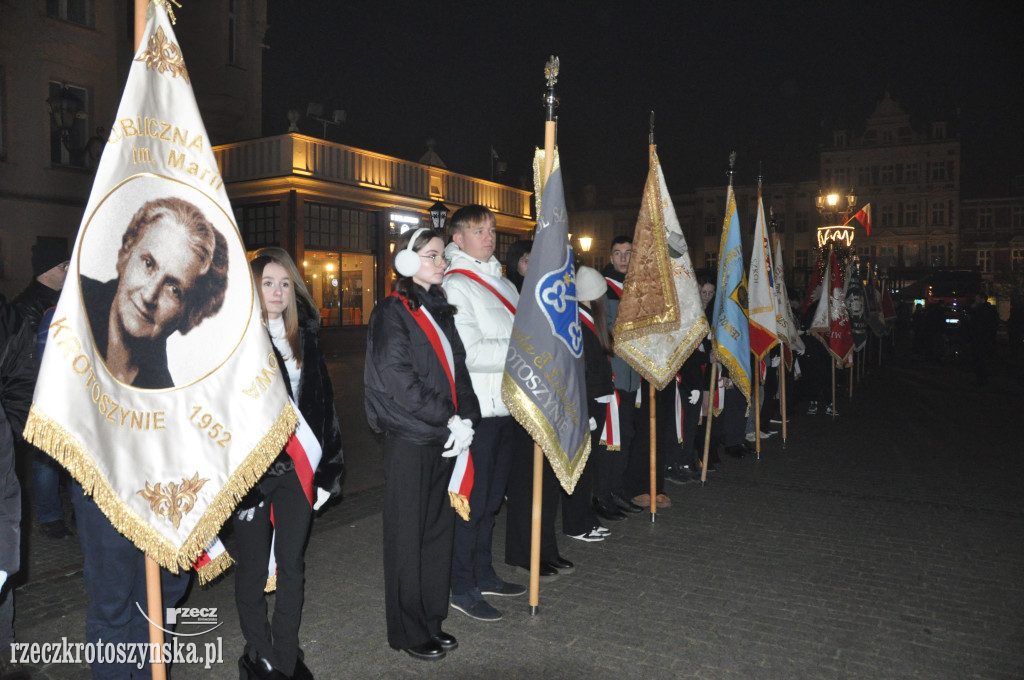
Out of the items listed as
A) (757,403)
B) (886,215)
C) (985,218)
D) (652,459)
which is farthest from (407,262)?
(985,218)

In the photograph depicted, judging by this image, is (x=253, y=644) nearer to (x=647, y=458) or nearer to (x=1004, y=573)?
(x=647, y=458)

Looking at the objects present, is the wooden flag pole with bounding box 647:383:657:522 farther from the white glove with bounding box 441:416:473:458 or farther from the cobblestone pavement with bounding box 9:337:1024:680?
the white glove with bounding box 441:416:473:458

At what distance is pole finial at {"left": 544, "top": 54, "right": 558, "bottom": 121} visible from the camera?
431 centimetres

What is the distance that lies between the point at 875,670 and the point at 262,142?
2186cm

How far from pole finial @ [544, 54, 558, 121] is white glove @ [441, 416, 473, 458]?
1923 mm

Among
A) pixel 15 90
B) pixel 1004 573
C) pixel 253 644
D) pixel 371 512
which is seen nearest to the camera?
pixel 253 644

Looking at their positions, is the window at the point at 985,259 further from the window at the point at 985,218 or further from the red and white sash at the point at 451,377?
the red and white sash at the point at 451,377

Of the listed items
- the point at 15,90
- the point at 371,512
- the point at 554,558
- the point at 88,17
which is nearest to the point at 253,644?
the point at 554,558

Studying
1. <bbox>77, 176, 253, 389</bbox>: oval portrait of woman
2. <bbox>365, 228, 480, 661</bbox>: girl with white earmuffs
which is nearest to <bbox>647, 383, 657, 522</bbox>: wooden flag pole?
<bbox>365, 228, 480, 661</bbox>: girl with white earmuffs

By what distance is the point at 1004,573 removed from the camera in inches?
190

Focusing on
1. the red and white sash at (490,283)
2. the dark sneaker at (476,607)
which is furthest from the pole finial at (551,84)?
the dark sneaker at (476,607)

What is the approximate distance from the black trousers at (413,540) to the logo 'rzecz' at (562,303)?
1050mm

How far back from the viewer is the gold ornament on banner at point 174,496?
99.9 inches

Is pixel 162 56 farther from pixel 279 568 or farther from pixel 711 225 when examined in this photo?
pixel 711 225
